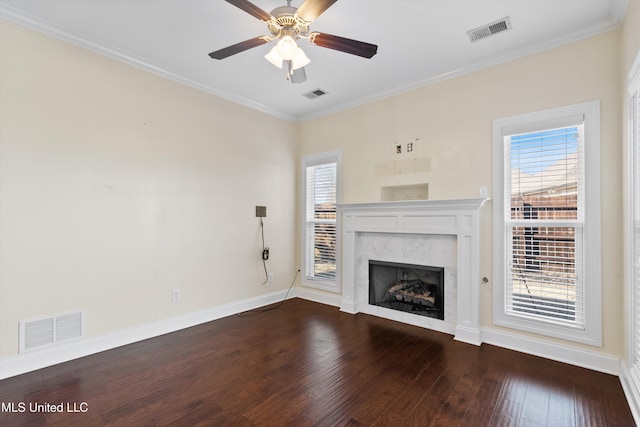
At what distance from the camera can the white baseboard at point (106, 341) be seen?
2541mm

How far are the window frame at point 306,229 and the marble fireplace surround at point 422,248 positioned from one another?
0.61ft

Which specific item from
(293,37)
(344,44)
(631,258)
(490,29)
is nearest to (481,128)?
(490,29)

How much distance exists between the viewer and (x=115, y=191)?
3.12m

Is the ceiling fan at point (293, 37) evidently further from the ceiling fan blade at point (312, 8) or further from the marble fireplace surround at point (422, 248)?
the marble fireplace surround at point (422, 248)

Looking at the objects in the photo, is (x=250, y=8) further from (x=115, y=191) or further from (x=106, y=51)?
(x=115, y=191)

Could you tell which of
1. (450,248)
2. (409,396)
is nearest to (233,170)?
(450,248)

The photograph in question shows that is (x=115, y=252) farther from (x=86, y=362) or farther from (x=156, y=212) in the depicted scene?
(x=86, y=362)

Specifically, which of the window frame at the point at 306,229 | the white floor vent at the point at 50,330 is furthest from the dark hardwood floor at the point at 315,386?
the window frame at the point at 306,229

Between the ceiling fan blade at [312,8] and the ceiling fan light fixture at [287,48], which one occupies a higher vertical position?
the ceiling fan blade at [312,8]

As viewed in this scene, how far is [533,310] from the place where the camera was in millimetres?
2949

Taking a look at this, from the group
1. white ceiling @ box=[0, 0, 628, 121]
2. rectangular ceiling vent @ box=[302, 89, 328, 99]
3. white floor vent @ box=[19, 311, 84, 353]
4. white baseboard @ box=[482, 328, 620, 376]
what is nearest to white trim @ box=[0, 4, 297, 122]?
white ceiling @ box=[0, 0, 628, 121]

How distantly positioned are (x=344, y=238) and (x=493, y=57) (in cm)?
271

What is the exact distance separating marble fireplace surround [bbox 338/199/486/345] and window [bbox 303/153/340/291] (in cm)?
25

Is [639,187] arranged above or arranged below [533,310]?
above
